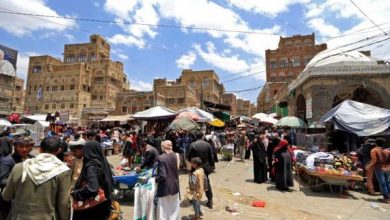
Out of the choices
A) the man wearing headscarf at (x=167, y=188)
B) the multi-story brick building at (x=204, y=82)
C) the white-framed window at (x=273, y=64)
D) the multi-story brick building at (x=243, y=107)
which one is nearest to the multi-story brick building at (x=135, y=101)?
the multi-story brick building at (x=204, y=82)

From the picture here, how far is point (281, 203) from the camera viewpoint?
649 cm

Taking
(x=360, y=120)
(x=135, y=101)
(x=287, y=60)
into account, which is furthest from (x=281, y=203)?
(x=287, y=60)

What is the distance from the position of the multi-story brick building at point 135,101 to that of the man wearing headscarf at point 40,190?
4991cm

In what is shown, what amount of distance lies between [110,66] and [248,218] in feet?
239

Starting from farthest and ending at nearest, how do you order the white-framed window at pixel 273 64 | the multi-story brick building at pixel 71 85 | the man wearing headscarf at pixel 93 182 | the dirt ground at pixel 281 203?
the multi-story brick building at pixel 71 85 → the white-framed window at pixel 273 64 → the dirt ground at pixel 281 203 → the man wearing headscarf at pixel 93 182

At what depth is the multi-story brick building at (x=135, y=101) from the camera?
52.8 m

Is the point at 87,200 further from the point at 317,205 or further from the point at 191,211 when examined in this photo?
the point at 317,205

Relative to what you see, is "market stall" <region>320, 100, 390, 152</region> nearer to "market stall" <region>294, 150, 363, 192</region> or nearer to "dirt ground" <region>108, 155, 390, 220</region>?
"market stall" <region>294, 150, 363, 192</region>

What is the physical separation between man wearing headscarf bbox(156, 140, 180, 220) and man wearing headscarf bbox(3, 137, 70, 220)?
1887 millimetres

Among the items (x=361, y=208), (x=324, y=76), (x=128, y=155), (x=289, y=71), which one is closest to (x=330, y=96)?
(x=324, y=76)

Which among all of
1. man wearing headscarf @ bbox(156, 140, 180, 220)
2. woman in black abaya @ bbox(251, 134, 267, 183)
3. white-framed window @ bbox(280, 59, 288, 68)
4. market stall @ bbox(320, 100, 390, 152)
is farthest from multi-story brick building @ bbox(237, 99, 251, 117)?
man wearing headscarf @ bbox(156, 140, 180, 220)

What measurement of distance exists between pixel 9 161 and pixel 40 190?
135cm

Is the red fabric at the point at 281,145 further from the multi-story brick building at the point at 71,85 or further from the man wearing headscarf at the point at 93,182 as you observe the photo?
the multi-story brick building at the point at 71,85

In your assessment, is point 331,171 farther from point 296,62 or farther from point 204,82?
point 204,82
